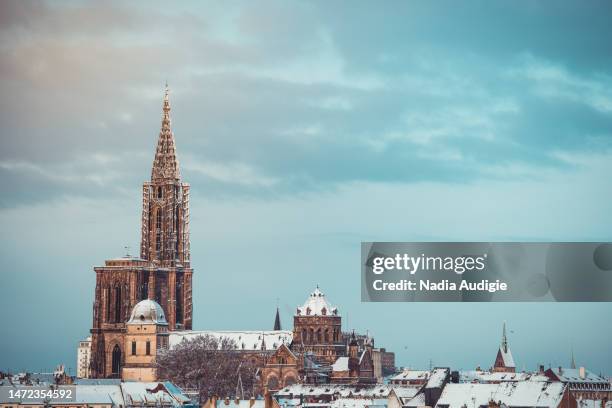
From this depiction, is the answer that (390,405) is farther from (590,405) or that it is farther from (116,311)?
(116,311)

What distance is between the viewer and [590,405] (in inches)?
4341

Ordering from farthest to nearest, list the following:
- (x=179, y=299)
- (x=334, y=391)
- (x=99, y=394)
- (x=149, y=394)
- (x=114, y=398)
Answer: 1. (x=179, y=299)
2. (x=334, y=391)
3. (x=149, y=394)
4. (x=114, y=398)
5. (x=99, y=394)

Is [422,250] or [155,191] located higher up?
[155,191]

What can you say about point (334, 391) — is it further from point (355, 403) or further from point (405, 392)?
point (405, 392)

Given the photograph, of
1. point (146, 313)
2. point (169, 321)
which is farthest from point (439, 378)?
point (169, 321)

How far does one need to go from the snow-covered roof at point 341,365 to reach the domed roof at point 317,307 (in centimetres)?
903

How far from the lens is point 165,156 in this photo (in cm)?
17450

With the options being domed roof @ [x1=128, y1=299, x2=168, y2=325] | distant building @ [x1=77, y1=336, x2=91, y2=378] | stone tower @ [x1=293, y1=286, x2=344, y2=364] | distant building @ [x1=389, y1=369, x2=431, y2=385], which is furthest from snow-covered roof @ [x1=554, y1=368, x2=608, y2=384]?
distant building @ [x1=77, y1=336, x2=91, y2=378]

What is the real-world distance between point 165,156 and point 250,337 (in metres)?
23.6

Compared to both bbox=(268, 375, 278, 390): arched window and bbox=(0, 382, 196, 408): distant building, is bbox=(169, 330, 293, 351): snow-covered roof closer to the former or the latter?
bbox=(268, 375, 278, 390): arched window

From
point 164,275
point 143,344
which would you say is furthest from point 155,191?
point 143,344

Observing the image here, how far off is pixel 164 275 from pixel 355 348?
86.3ft

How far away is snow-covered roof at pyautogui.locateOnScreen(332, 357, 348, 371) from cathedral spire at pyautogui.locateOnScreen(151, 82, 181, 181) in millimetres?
31663

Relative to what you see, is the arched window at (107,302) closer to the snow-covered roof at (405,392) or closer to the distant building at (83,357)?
the distant building at (83,357)
